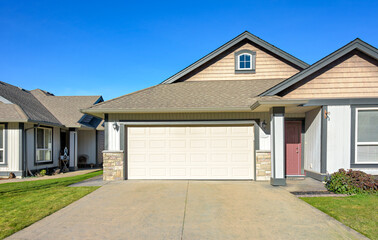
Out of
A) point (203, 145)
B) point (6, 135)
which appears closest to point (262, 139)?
point (203, 145)

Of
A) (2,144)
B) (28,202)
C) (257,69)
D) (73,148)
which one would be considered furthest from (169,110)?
(2,144)

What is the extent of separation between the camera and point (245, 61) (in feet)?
38.4

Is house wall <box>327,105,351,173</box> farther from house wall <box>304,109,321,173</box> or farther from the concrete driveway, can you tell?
the concrete driveway

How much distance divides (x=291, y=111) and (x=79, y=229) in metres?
7.83

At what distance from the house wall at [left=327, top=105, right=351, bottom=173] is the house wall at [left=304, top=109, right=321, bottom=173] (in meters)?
0.32

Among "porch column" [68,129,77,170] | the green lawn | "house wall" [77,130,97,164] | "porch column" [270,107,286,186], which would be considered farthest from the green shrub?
the green lawn

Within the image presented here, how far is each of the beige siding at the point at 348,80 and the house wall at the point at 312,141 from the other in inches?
29.9

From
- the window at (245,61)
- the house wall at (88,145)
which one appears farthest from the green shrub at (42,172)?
the window at (245,61)

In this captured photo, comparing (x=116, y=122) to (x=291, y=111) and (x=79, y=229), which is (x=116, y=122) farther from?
(x=291, y=111)

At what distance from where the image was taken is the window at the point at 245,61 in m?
11.7

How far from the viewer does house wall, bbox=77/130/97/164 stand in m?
15.0

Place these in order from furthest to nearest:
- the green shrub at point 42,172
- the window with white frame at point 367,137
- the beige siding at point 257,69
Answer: the beige siding at point 257,69
the green shrub at point 42,172
the window with white frame at point 367,137

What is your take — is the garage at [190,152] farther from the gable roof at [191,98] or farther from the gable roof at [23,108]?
the gable roof at [23,108]

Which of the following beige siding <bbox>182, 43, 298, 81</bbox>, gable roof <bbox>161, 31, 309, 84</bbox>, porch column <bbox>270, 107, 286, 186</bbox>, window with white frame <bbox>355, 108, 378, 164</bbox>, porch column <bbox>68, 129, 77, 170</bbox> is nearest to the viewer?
porch column <bbox>270, 107, 286, 186</bbox>
